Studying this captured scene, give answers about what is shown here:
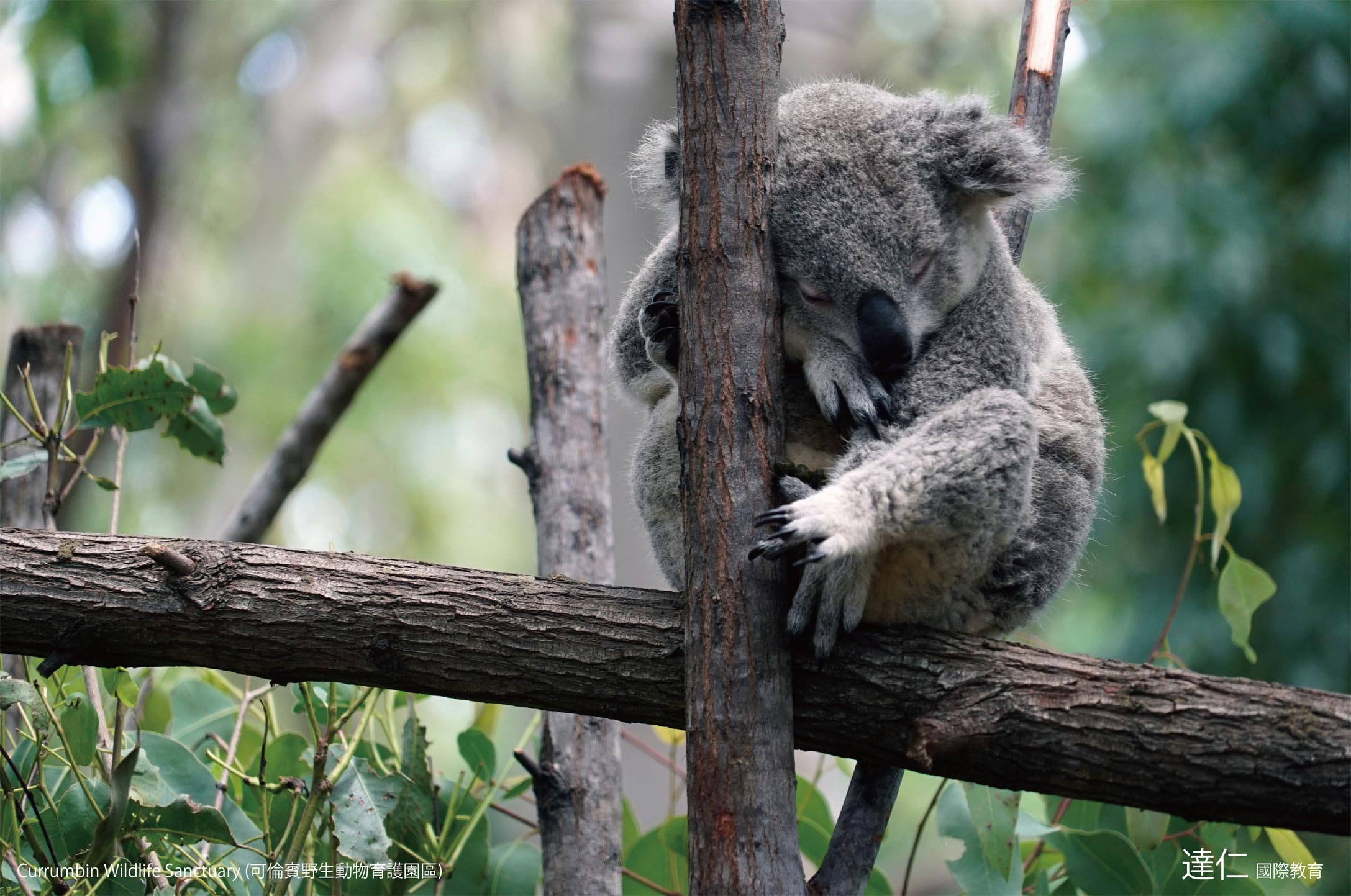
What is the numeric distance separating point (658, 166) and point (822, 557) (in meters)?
1.16

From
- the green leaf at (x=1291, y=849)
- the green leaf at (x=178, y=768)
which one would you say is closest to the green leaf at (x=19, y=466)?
the green leaf at (x=178, y=768)

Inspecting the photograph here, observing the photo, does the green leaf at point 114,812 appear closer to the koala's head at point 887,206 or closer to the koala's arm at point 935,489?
the koala's arm at point 935,489

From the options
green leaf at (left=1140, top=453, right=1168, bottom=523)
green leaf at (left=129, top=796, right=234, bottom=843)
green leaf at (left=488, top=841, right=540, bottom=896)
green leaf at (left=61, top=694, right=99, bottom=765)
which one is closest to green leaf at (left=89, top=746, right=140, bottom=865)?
green leaf at (left=129, top=796, right=234, bottom=843)

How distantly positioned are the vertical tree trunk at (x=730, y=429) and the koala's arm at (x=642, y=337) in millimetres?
476

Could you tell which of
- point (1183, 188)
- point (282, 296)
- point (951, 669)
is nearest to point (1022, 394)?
point (951, 669)

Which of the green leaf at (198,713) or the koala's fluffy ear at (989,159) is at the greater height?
the koala's fluffy ear at (989,159)

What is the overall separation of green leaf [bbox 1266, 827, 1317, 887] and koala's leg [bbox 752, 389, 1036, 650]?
936 millimetres

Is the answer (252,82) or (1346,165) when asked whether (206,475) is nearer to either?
(252,82)

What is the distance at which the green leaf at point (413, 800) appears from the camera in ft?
7.69

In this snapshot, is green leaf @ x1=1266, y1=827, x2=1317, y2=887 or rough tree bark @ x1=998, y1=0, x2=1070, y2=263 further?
rough tree bark @ x1=998, y1=0, x2=1070, y2=263

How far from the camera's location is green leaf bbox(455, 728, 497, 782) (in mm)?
2549

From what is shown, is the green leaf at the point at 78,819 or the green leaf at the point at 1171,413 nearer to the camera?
the green leaf at the point at 78,819

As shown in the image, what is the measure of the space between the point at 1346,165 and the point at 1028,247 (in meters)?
4.36

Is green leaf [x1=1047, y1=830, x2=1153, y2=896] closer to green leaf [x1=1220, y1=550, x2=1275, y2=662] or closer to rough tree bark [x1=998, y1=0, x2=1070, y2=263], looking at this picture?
green leaf [x1=1220, y1=550, x2=1275, y2=662]
